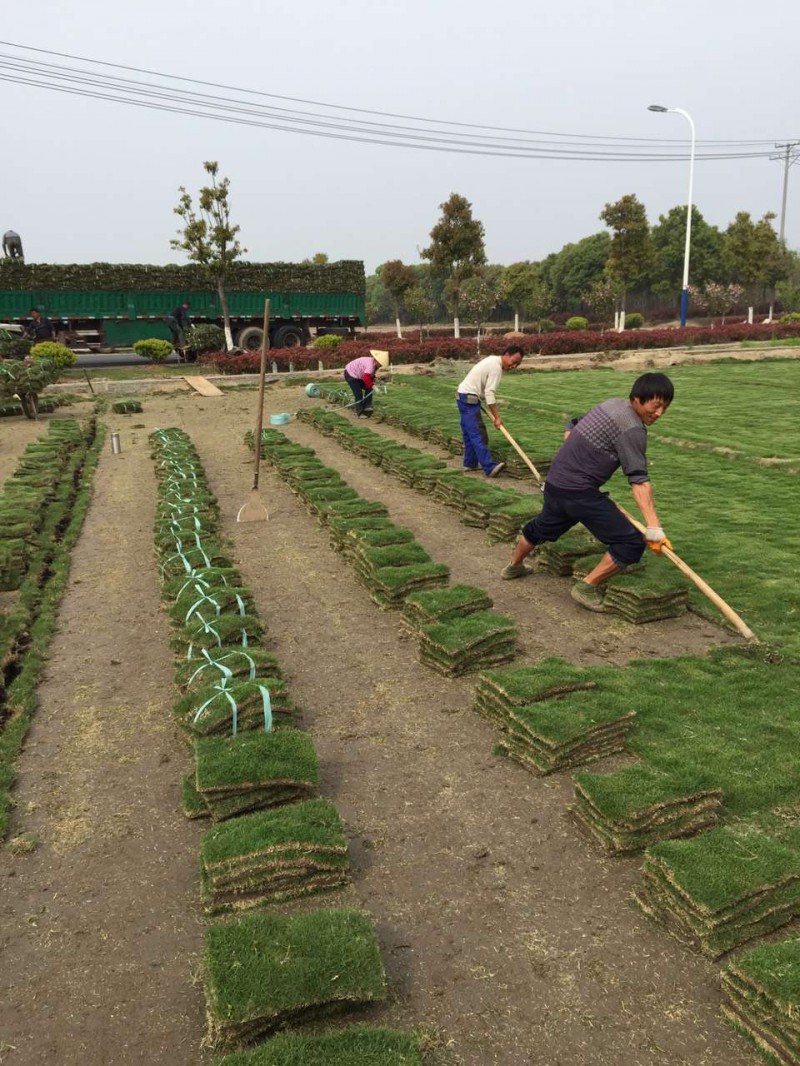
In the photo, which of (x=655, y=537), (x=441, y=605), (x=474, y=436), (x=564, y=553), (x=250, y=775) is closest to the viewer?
(x=250, y=775)

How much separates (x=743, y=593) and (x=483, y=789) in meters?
4.34

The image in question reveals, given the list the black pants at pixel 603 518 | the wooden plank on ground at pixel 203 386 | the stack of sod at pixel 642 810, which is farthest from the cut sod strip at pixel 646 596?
the wooden plank on ground at pixel 203 386

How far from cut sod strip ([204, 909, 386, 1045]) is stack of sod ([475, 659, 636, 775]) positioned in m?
1.91

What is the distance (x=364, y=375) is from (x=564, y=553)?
36.5 ft

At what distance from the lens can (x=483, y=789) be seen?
5055 mm

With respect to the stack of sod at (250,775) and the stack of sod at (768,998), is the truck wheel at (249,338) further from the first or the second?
the stack of sod at (768,998)

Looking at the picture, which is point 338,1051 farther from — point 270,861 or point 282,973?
point 270,861

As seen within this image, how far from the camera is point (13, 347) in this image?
26891 mm

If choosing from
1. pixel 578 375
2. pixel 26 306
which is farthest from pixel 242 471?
pixel 26 306

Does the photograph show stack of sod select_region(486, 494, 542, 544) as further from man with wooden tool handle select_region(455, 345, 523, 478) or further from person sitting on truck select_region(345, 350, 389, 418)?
person sitting on truck select_region(345, 350, 389, 418)

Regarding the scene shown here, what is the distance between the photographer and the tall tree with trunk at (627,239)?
4775 cm

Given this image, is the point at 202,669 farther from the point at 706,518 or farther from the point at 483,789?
the point at 706,518

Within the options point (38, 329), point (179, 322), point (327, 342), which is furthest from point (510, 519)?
point (179, 322)

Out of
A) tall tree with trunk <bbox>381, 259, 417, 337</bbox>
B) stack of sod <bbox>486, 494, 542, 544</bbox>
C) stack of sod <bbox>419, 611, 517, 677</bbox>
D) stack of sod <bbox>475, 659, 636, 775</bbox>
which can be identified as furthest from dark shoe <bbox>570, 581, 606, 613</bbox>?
tall tree with trunk <bbox>381, 259, 417, 337</bbox>
